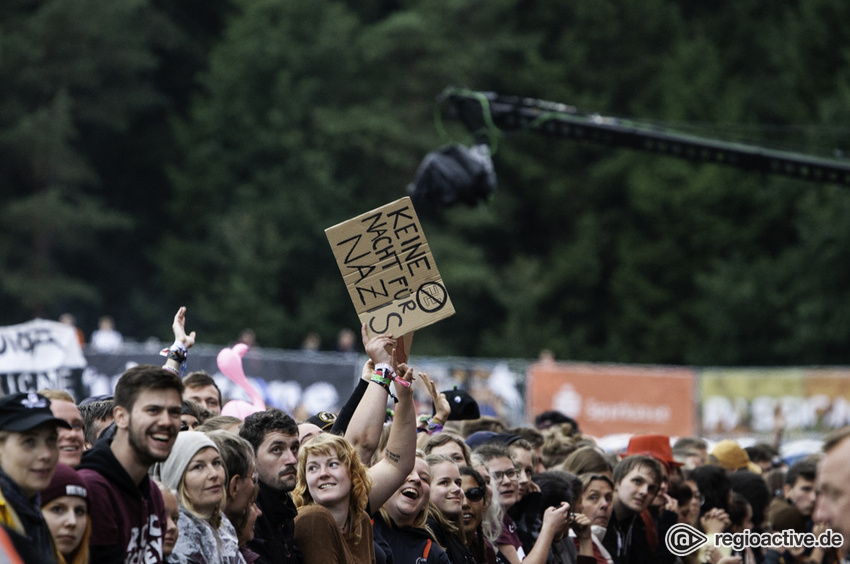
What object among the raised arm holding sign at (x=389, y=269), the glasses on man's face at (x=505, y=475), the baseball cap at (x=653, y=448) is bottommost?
the glasses on man's face at (x=505, y=475)

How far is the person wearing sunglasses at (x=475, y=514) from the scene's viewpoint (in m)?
6.09

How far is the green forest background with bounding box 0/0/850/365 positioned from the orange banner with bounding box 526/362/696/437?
606 inches

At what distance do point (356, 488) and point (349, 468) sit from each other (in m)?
0.09

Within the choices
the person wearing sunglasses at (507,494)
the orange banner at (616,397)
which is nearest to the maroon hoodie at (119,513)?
the person wearing sunglasses at (507,494)

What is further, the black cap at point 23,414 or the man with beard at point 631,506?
the man with beard at point 631,506

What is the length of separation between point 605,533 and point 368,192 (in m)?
33.3

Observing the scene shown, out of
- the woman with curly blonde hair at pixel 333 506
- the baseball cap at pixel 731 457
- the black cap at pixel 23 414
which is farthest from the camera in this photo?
the baseball cap at pixel 731 457

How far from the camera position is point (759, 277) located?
36.4 m

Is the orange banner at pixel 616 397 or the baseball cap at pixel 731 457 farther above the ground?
the orange banner at pixel 616 397

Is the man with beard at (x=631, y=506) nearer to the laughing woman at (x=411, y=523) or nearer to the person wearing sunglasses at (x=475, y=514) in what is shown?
the person wearing sunglasses at (x=475, y=514)

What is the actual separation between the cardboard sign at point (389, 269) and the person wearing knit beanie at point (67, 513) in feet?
7.15

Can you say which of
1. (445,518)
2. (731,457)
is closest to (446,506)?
(445,518)

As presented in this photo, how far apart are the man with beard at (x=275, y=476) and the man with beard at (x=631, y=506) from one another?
8.61ft

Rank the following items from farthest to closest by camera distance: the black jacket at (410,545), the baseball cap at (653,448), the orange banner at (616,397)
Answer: the orange banner at (616,397)
the baseball cap at (653,448)
the black jacket at (410,545)
